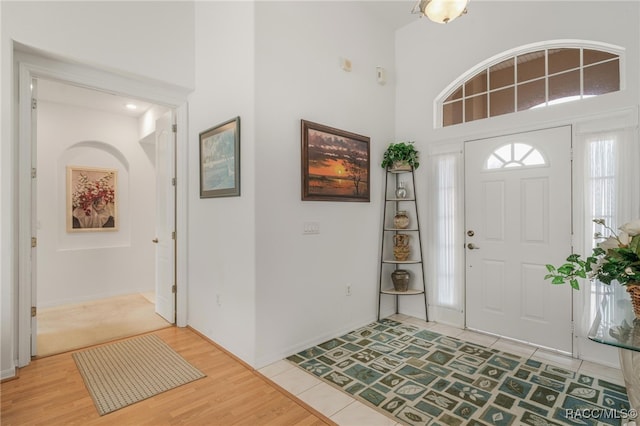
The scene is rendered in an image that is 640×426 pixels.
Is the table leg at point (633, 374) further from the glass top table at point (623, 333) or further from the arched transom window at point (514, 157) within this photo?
the arched transom window at point (514, 157)

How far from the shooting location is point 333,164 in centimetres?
328

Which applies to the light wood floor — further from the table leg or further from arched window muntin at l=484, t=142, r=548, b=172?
arched window muntin at l=484, t=142, r=548, b=172

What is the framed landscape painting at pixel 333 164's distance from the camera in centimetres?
304

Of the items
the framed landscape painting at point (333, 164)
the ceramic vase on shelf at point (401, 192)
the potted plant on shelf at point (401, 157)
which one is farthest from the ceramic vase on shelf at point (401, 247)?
the potted plant on shelf at point (401, 157)

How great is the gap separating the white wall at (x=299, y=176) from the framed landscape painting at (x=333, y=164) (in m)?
0.08

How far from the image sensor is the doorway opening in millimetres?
4023

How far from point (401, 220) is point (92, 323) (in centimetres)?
386

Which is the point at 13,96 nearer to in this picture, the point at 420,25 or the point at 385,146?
the point at 385,146

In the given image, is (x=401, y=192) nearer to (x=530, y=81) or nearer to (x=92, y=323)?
(x=530, y=81)

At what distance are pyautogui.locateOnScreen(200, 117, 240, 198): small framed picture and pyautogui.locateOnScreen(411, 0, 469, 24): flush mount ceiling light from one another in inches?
67.0

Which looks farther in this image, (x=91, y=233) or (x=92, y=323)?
(x=91, y=233)

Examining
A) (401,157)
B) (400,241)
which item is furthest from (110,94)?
(400,241)

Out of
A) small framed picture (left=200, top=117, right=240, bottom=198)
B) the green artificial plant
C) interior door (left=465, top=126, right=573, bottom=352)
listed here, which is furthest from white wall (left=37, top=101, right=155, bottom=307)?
the green artificial plant

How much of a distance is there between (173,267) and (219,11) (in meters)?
2.76
